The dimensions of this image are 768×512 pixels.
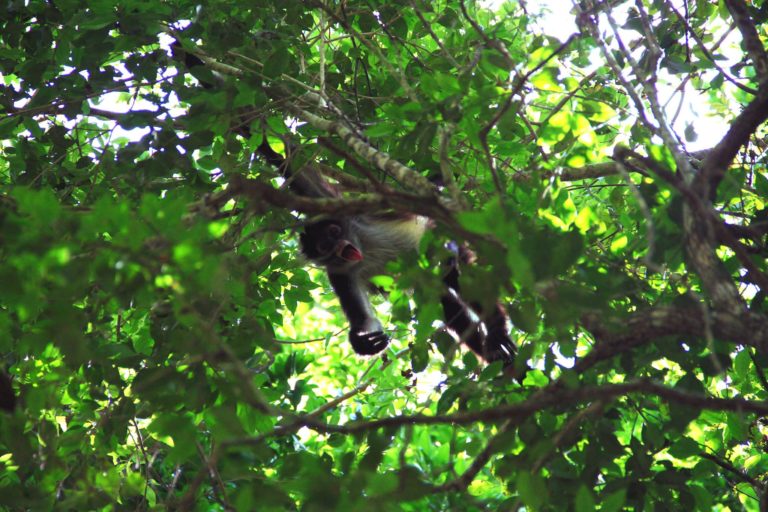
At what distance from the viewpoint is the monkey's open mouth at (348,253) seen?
4.95 meters

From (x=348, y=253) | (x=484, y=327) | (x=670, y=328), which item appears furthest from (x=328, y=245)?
(x=670, y=328)

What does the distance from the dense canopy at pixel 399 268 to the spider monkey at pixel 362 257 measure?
1.43 ft

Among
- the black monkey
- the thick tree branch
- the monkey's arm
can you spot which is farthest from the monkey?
the thick tree branch

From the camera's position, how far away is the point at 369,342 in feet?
15.8

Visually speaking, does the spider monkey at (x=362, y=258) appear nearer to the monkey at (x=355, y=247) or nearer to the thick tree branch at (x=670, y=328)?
the monkey at (x=355, y=247)

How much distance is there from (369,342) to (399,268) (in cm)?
282

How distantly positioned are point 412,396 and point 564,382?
235 cm

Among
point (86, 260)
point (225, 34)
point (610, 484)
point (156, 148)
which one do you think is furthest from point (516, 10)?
point (86, 260)

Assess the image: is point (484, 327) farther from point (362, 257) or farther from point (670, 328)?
point (670, 328)

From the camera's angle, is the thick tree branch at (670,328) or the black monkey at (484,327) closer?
the thick tree branch at (670,328)

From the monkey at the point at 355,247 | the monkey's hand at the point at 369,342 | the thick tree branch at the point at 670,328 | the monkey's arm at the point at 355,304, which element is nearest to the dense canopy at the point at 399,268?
the thick tree branch at the point at 670,328

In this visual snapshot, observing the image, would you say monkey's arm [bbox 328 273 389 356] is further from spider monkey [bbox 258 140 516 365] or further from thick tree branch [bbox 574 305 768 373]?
thick tree branch [bbox 574 305 768 373]

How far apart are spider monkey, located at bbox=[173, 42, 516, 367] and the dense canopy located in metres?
0.44

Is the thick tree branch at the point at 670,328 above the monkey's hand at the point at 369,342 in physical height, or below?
below
